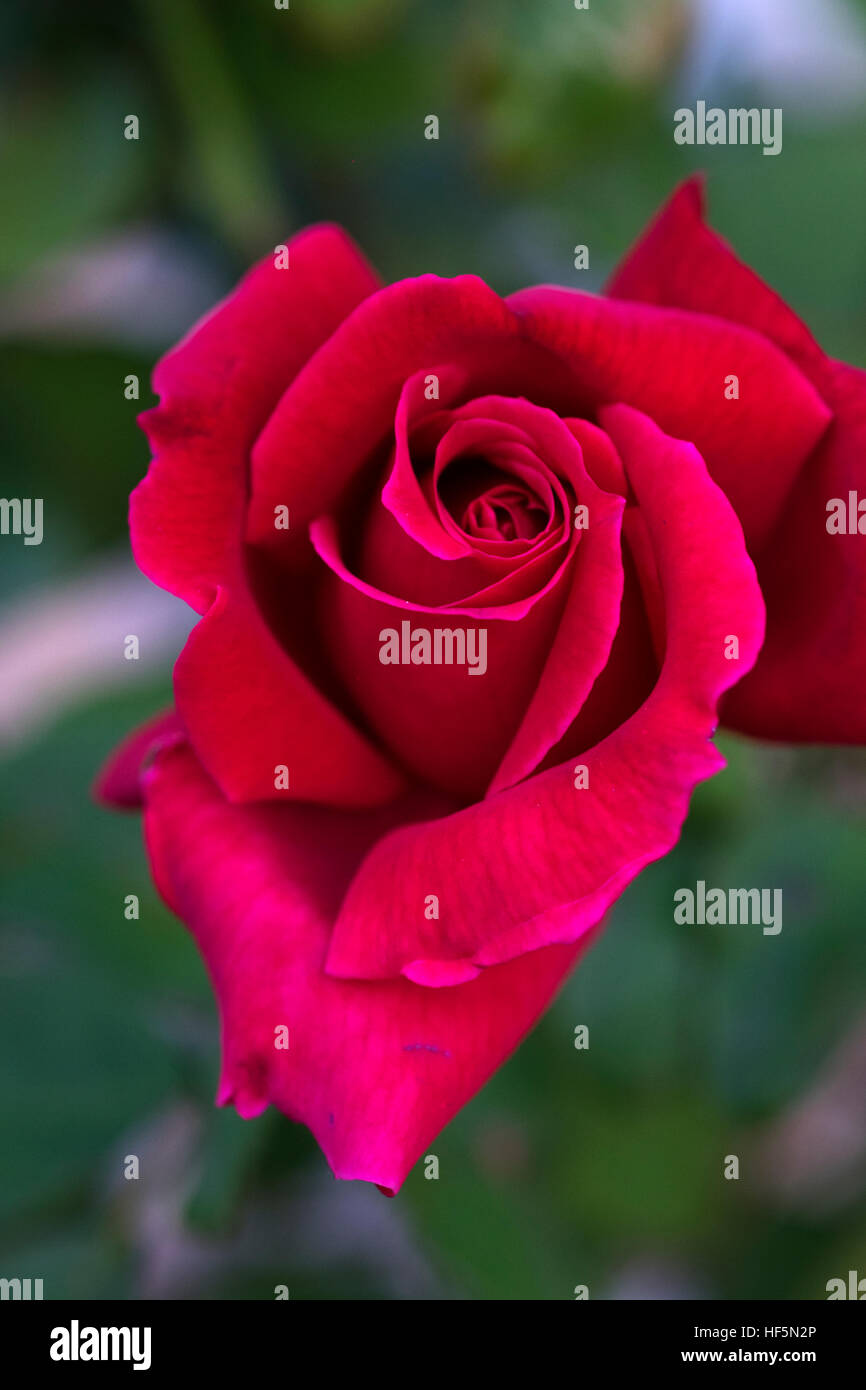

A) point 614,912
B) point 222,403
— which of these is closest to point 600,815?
point 222,403

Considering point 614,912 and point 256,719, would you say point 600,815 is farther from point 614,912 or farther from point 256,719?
point 614,912

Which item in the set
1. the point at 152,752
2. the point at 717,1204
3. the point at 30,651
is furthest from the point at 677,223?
the point at 30,651

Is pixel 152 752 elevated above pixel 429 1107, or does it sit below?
above

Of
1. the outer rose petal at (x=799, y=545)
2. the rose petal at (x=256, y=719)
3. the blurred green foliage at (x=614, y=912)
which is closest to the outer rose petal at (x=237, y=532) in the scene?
the rose petal at (x=256, y=719)

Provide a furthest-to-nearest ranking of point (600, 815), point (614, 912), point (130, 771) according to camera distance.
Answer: point (614, 912), point (130, 771), point (600, 815)

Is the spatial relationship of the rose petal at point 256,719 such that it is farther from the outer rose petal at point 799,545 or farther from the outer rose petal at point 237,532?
the outer rose petal at point 799,545

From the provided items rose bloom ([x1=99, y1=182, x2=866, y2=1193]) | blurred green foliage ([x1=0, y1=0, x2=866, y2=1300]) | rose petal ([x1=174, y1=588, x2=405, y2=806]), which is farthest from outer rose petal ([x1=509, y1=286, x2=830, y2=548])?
blurred green foliage ([x1=0, y1=0, x2=866, y2=1300])
